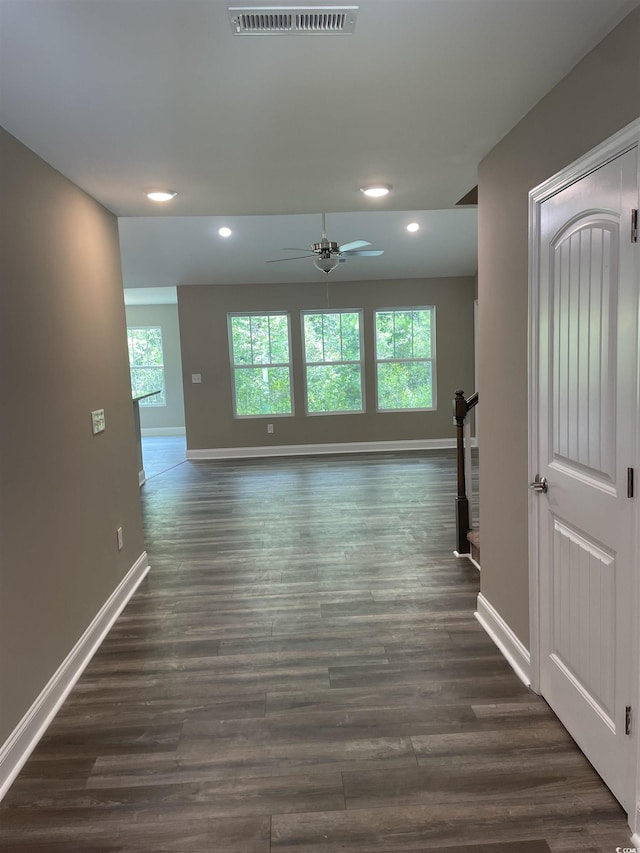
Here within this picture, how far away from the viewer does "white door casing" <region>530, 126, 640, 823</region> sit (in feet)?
5.05

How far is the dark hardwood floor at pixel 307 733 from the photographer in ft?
5.40

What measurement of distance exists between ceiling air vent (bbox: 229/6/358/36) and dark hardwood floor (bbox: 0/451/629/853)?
2.35m

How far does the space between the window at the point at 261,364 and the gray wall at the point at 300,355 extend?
0.13 m

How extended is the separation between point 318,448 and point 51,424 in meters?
5.87

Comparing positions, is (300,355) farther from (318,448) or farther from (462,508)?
(462,508)

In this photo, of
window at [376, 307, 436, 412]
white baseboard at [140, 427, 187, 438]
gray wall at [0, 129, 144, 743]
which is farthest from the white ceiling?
white baseboard at [140, 427, 187, 438]

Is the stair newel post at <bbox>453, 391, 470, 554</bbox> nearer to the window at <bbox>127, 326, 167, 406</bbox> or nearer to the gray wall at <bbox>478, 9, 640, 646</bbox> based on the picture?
the gray wall at <bbox>478, 9, 640, 646</bbox>

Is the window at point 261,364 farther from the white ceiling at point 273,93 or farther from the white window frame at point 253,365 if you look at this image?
the white ceiling at point 273,93

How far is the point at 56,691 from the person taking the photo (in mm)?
2287

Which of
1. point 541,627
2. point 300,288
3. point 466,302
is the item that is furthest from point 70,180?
point 466,302

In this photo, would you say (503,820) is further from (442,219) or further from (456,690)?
(442,219)

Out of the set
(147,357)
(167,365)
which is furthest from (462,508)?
(147,357)

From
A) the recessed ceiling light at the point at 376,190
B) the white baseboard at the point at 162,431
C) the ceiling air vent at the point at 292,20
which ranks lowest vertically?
the white baseboard at the point at 162,431

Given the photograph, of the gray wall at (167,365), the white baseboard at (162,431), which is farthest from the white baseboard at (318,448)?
the gray wall at (167,365)
